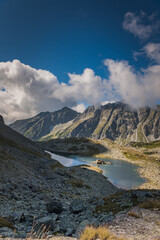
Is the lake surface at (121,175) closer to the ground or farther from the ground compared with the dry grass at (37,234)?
farther from the ground

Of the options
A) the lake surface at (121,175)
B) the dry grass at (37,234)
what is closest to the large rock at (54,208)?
the dry grass at (37,234)

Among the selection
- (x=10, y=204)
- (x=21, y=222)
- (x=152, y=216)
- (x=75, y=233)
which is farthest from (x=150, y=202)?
(x=10, y=204)

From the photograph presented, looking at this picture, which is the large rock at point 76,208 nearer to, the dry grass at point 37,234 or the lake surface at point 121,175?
the dry grass at point 37,234

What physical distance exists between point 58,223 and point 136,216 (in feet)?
25.6

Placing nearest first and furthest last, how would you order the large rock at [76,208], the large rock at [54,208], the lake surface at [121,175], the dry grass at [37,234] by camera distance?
the dry grass at [37,234], the large rock at [54,208], the large rock at [76,208], the lake surface at [121,175]

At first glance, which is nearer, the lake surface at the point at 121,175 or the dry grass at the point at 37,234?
the dry grass at the point at 37,234

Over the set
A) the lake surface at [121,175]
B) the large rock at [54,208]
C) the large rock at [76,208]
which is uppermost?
the lake surface at [121,175]

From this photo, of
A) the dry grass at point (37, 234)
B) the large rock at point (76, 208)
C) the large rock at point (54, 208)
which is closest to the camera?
the dry grass at point (37, 234)

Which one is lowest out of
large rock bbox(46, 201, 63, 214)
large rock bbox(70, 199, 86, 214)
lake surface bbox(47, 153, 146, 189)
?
large rock bbox(46, 201, 63, 214)

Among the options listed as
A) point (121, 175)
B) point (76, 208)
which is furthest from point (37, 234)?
point (121, 175)

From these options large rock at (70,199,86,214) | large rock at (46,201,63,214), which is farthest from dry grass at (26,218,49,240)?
large rock at (70,199,86,214)

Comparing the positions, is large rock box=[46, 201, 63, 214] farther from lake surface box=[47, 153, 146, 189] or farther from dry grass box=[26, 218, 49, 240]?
lake surface box=[47, 153, 146, 189]

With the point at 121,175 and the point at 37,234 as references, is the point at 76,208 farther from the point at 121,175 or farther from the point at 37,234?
the point at 121,175

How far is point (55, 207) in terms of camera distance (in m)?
18.1
